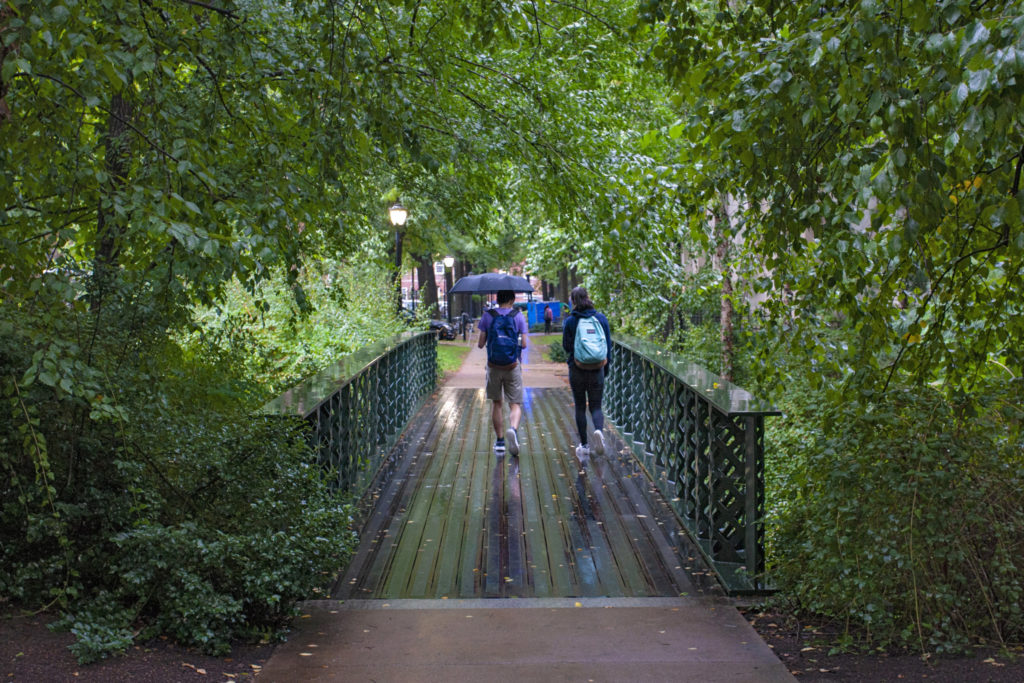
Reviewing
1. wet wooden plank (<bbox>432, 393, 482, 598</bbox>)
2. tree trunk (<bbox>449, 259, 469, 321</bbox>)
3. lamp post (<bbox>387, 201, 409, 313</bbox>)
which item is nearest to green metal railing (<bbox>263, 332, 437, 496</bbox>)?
wet wooden plank (<bbox>432, 393, 482, 598</bbox>)

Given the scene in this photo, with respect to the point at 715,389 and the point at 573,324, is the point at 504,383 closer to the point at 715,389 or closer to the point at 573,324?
the point at 573,324

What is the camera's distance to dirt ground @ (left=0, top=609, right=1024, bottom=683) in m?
4.15

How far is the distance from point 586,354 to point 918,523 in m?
5.14

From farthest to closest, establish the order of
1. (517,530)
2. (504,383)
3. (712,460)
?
(504,383)
(517,530)
(712,460)

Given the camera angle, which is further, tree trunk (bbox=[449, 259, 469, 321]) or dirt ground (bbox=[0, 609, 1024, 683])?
tree trunk (bbox=[449, 259, 469, 321])

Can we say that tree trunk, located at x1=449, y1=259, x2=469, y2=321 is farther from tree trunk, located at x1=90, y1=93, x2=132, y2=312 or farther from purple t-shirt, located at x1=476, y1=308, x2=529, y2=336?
tree trunk, located at x1=90, y1=93, x2=132, y2=312

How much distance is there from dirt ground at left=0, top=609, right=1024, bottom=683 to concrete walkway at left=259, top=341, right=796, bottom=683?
0.15 meters

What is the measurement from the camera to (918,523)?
4.75m

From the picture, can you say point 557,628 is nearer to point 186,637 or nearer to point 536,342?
point 186,637

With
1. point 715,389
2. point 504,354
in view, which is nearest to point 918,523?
point 715,389

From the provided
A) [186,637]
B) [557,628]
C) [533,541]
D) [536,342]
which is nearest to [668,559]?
[533,541]

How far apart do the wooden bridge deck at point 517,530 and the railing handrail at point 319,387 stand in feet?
3.67

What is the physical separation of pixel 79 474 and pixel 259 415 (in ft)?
3.24

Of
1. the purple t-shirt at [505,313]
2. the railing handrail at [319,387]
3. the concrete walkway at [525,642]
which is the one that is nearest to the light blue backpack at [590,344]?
the purple t-shirt at [505,313]
